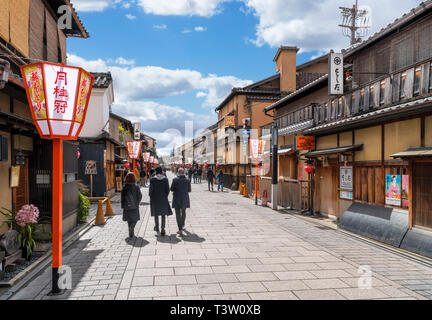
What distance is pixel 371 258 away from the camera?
7.61 m

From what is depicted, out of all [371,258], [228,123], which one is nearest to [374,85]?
[371,258]

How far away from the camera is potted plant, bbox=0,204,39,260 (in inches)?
275

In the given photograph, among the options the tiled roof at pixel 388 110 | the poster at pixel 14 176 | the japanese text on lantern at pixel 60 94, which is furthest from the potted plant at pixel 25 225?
the tiled roof at pixel 388 110

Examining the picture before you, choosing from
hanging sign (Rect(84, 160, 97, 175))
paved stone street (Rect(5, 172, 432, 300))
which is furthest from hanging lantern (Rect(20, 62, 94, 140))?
hanging sign (Rect(84, 160, 97, 175))

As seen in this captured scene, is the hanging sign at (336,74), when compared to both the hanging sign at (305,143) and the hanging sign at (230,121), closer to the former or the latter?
the hanging sign at (305,143)

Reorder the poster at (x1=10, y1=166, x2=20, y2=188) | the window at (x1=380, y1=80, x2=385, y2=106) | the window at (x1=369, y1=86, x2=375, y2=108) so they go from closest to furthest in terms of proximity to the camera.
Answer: the poster at (x1=10, y1=166, x2=20, y2=188), the window at (x1=380, y1=80, x2=385, y2=106), the window at (x1=369, y1=86, x2=375, y2=108)

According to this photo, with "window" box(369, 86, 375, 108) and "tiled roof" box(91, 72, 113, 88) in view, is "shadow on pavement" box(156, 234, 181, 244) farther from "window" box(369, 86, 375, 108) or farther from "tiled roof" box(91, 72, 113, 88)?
"tiled roof" box(91, 72, 113, 88)

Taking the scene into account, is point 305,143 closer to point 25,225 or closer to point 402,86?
point 402,86

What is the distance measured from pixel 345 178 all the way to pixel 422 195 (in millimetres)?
3837

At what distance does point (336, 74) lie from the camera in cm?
1169

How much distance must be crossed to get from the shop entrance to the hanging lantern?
8713 mm

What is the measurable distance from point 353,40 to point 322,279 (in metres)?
29.8

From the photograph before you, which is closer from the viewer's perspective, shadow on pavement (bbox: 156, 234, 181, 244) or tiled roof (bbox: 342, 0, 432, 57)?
tiled roof (bbox: 342, 0, 432, 57)

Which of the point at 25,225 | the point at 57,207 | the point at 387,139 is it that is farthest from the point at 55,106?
the point at 387,139
